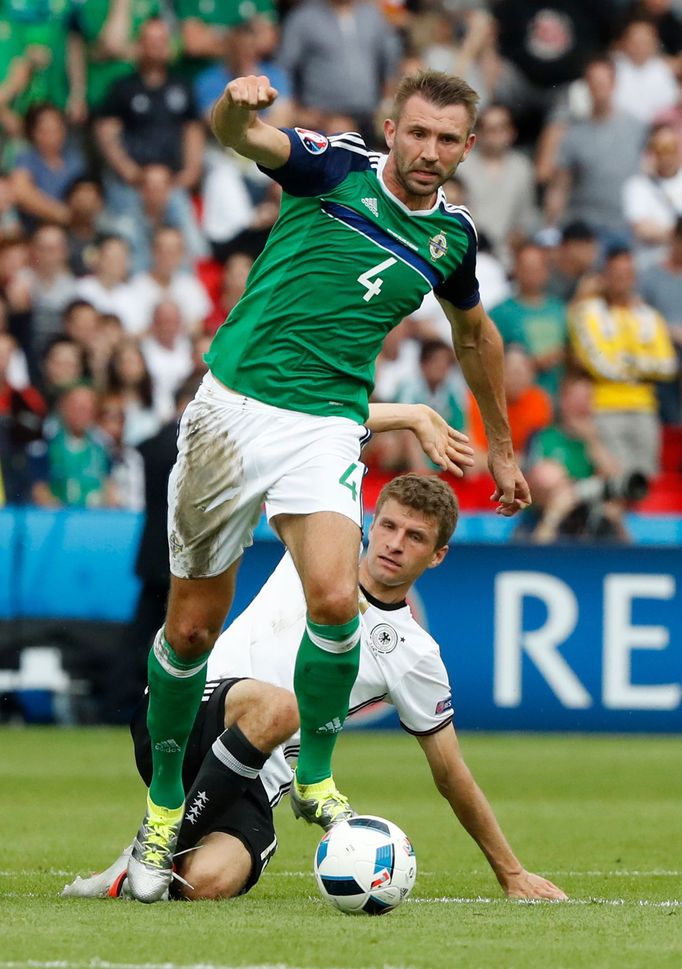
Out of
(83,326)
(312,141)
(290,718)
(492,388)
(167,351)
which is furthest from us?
(167,351)

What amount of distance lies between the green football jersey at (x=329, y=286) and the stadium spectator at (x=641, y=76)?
39.3 ft

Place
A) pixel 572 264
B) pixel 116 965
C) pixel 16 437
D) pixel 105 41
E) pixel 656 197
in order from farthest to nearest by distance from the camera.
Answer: pixel 656 197
pixel 105 41
pixel 572 264
pixel 16 437
pixel 116 965

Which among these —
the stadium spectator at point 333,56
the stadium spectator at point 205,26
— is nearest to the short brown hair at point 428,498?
the stadium spectator at point 333,56

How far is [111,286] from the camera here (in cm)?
1488

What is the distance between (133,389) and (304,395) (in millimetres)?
8123

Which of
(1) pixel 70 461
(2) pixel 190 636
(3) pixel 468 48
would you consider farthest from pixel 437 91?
(3) pixel 468 48

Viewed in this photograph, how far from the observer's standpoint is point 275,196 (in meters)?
15.9

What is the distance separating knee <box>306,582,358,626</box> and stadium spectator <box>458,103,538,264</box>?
10978 millimetres

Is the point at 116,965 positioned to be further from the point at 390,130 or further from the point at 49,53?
the point at 49,53

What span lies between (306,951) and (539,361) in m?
10.5

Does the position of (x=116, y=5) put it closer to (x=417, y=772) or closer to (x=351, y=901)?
(x=417, y=772)

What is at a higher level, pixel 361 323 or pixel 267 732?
pixel 361 323

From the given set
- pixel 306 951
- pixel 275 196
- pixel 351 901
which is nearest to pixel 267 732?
pixel 351 901

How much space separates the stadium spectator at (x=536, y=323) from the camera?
48.9 feet
